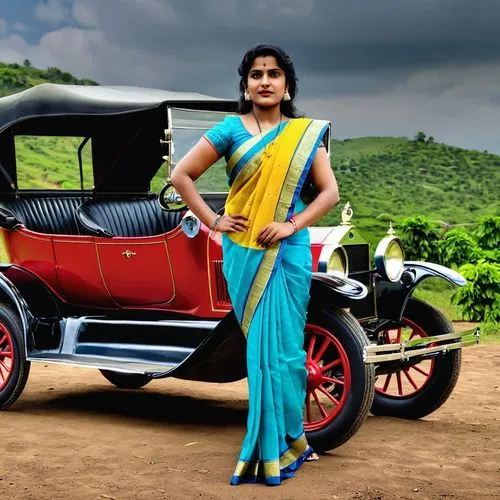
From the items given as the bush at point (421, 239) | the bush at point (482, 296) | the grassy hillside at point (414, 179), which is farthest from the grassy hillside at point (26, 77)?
the bush at point (482, 296)

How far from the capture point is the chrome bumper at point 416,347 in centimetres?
473

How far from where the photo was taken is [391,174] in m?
38.8

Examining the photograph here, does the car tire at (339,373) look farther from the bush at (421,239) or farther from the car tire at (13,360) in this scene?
the bush at (421,239)

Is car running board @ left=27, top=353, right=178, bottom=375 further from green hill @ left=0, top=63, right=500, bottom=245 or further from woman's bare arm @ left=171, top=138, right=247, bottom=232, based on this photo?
green hill @ left=0, top=63, right=500, bottom=245

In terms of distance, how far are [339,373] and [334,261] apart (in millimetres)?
618

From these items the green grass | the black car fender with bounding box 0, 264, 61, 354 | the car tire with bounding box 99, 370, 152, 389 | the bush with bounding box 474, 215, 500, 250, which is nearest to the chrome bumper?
the green grass

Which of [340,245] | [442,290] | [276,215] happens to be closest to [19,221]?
[340,245]

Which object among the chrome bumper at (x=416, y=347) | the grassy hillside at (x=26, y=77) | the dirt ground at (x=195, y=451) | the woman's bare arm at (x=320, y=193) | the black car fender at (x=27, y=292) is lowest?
the dirt ground at (x=195, y=451)

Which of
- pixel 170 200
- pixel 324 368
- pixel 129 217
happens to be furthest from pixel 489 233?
pixel 324 368

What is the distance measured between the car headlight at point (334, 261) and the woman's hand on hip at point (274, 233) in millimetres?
868

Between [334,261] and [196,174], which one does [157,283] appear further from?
[196,174]

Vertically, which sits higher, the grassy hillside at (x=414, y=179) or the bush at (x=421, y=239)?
the grassy hillside at (x=414, y=179)

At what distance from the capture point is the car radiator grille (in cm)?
557

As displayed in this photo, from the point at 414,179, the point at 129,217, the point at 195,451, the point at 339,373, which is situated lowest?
the point at 195,451
